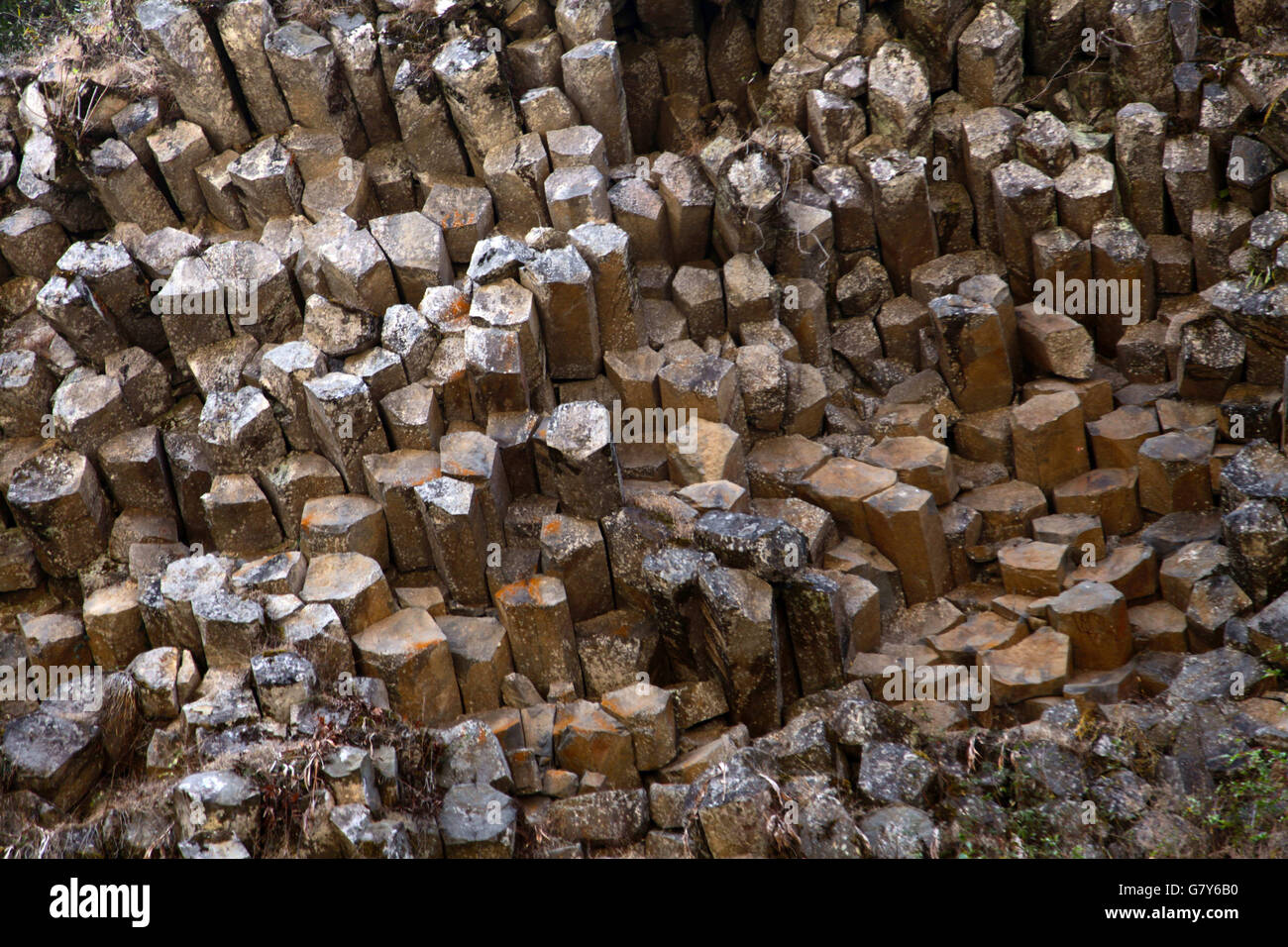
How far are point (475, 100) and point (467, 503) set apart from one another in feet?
15.3

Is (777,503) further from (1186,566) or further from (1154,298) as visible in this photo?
(1154,298)

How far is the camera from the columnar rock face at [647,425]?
343 inches

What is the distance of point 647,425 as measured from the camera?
37.7ft

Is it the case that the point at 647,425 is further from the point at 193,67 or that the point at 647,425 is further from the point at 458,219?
the point at 193,67

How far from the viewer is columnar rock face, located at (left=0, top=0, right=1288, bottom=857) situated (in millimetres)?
8711

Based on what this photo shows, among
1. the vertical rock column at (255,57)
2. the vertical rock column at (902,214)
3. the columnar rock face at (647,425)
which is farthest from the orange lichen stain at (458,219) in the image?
the vertical rock column at (902,214)
